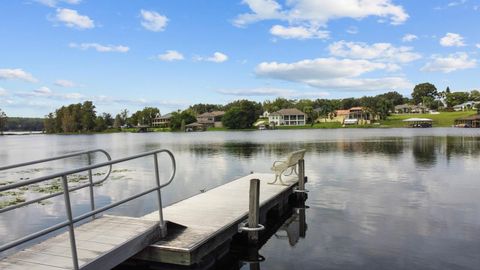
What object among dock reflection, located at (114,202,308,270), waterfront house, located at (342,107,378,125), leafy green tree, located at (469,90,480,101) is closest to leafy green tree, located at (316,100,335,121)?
waterfront house, located at (342,107,378,125)

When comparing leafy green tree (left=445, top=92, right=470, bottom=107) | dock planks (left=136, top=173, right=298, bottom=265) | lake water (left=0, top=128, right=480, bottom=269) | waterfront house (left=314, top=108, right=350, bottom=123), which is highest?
leafy green tree (left=445, top=92, right=470, bottom=107)

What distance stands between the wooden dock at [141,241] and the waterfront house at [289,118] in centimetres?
15849

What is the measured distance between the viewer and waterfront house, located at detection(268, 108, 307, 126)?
168025mm

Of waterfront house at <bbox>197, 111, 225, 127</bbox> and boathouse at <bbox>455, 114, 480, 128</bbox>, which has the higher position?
waterfront house at <bbox>197, 111, 225, 127</bbox>

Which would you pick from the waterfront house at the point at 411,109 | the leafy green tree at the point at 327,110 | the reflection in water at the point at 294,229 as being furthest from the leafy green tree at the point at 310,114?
the reflection in water at the point at 294,229

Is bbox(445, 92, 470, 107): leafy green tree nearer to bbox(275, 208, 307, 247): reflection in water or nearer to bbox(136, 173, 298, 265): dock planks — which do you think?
bbox(136, 173, 298, 265): dock planks

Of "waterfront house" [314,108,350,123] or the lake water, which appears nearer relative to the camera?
the lake water

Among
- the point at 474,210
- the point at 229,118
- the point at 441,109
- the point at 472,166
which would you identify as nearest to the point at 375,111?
the point at 441,109

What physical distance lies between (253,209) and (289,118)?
16191 centimetres

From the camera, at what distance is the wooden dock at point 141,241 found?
20.9 ft

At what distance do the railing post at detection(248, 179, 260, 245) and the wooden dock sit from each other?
9.6 inches

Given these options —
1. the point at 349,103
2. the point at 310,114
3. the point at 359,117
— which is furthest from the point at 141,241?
the point at 349,103

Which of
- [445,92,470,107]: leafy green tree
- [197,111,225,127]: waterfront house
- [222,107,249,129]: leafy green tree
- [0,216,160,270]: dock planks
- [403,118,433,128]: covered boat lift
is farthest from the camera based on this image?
[197,111,225,127]: waterfront house

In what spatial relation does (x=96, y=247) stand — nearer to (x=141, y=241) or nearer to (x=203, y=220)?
(x=141, y=241)
